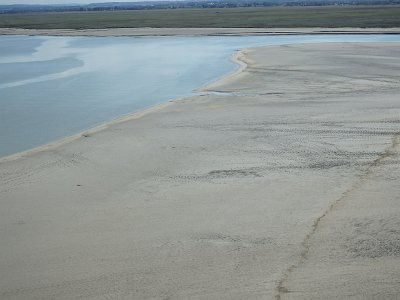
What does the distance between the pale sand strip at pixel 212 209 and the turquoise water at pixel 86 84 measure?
2037mm

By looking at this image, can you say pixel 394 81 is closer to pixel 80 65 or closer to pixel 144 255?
pixel 144 255

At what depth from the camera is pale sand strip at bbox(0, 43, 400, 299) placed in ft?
20.0

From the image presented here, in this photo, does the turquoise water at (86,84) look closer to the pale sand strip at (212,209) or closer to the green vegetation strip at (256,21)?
the pale sand strip at (212,209)

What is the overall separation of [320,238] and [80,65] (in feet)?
82.8

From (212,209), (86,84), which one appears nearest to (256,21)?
(86,84)

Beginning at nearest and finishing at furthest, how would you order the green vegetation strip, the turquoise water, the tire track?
the tire track
the turquoise water
the green vegetation strip

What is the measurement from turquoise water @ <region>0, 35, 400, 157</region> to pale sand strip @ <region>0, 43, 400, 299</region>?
2.04 m

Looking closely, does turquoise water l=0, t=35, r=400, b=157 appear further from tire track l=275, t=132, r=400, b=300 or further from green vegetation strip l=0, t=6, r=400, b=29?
green vegetation strip l=0, t=6, r=400, b=29

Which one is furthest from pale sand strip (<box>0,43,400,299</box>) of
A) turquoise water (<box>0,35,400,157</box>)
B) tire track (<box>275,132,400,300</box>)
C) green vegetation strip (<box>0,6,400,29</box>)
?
green vegetation strip (<box>0,6,400,29</box>)

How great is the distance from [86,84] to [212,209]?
51.9ft

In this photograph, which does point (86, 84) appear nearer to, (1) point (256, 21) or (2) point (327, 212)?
(2) point (327, 212)

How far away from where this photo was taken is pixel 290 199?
27.8 feet

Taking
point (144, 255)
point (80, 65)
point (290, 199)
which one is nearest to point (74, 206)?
point (144, 255)

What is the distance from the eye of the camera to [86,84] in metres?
22.8
